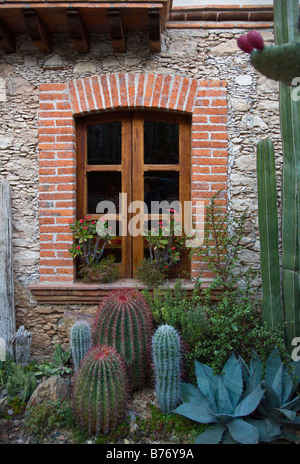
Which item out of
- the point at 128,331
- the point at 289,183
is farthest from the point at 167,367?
the point at 289,183

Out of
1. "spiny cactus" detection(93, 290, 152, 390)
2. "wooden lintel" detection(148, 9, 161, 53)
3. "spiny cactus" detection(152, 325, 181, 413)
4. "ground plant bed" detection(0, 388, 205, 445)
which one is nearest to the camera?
"ground plant bed" detection(0, 388, 205, 445)

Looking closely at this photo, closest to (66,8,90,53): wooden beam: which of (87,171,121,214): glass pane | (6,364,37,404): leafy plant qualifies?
(87,171,121,214): glass pane

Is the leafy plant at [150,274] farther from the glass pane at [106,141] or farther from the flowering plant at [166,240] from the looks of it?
the glass pane at [106,141]

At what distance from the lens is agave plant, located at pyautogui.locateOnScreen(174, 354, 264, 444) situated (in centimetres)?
220

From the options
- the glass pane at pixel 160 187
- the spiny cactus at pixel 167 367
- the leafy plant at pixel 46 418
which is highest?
the glass pane at pixel 160 187

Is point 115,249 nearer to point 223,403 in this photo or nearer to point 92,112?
point 92,112

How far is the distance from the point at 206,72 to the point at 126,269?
7.06 ft

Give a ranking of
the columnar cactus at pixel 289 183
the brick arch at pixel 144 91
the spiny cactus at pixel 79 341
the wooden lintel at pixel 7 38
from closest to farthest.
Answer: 1. the columnar cactus at pixel 289 183
2. the spiny cactus at pixel 79 341
3. the wooden lintel at pixel 7 38
4. the brick arch at pixel 144 91

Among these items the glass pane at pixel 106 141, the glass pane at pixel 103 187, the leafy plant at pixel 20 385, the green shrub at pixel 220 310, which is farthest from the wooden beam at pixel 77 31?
the leafy plant at pixel 20 385

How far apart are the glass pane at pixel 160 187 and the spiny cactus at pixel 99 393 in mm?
1747

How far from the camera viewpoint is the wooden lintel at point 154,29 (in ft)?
9.81

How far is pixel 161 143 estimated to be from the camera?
3.61m

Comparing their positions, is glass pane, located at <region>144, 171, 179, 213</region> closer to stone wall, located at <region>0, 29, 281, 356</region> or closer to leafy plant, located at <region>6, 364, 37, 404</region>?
stone wall, located at <region>0, 29, 281, 356</region>

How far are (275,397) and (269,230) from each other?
127 centimetres
